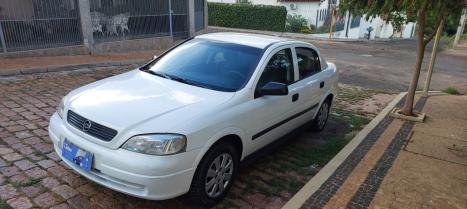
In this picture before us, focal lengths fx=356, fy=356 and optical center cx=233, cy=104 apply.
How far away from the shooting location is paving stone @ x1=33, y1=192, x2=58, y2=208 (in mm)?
3355

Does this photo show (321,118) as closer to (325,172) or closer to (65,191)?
(325,172)

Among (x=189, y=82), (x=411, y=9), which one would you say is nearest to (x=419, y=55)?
(x=411, y=9)

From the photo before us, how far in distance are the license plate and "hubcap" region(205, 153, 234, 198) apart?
1085mm

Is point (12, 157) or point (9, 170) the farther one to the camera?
point (12, 157)

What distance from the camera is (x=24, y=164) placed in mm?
4031

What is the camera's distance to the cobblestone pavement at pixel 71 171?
3.50 metres

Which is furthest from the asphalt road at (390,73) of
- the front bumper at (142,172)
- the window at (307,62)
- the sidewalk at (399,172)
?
the front bumper at (142,172)

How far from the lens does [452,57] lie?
21297 millimetres

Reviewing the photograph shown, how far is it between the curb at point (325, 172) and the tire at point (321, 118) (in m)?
0.60

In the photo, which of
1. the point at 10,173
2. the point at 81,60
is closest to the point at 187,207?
the point at 10,173

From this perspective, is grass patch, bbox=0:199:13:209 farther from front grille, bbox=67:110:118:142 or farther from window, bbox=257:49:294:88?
window, bbox=257:49:294:88

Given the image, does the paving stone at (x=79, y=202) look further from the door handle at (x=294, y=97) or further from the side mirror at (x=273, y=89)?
the door handle at (x=294, y=97)

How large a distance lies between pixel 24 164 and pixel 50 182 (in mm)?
563

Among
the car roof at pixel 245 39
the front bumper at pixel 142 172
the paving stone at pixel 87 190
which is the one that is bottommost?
the paving stone at pixel 87 190
